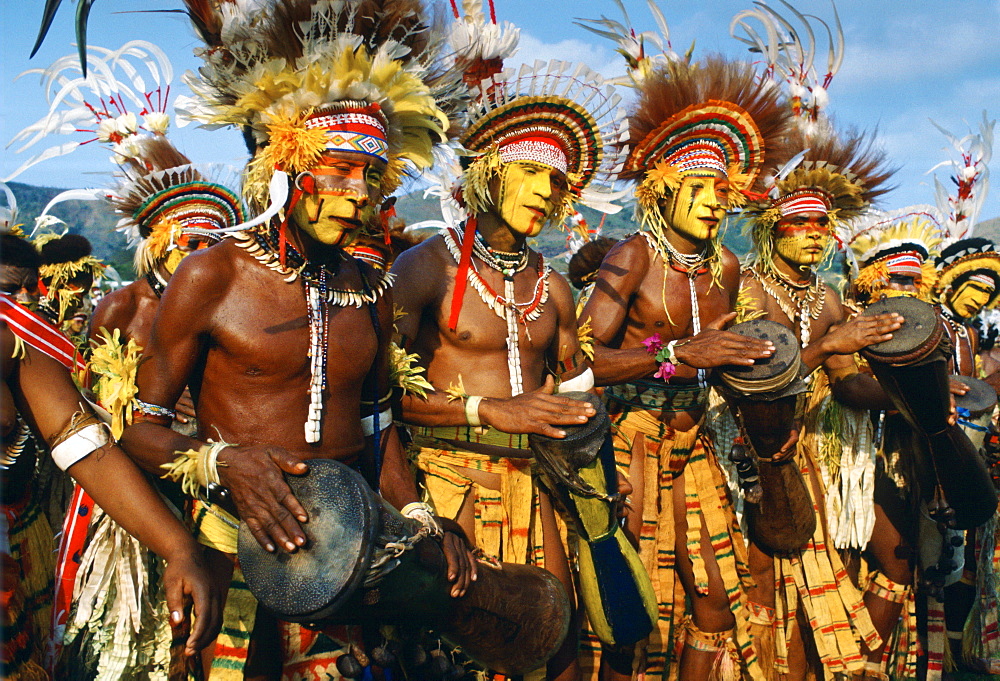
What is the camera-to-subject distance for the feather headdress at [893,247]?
20.4 feet

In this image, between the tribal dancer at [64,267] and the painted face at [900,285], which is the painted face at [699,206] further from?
the tribal dancer at [64,267]

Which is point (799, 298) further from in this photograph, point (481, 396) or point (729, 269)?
point (481, 396)

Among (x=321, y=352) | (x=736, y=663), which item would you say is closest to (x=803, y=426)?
(x=736, y=663)

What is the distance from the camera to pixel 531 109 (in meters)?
3.82

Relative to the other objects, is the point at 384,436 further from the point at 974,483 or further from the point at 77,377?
the point at 974,483

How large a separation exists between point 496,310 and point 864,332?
6.23ft

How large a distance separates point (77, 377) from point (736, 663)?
363 centimetres

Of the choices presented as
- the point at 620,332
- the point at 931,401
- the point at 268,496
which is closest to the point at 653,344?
the point at 620,332

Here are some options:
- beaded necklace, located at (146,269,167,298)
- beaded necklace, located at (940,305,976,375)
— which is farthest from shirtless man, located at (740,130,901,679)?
beaded necklace, located at (146,269,167,298)

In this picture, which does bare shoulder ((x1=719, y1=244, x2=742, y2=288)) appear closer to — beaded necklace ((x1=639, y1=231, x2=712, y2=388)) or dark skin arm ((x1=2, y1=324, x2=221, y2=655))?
beaded necklace ((x1=639, y1=231, x2=712, y2=388))

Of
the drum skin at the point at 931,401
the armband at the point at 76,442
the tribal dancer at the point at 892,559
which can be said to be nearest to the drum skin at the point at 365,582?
the armband at the point at 76,442

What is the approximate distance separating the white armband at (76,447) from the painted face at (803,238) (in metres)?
4.24

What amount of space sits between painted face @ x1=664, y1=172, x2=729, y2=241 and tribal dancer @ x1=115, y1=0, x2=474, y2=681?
1.96 metres

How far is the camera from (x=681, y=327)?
4562mm
